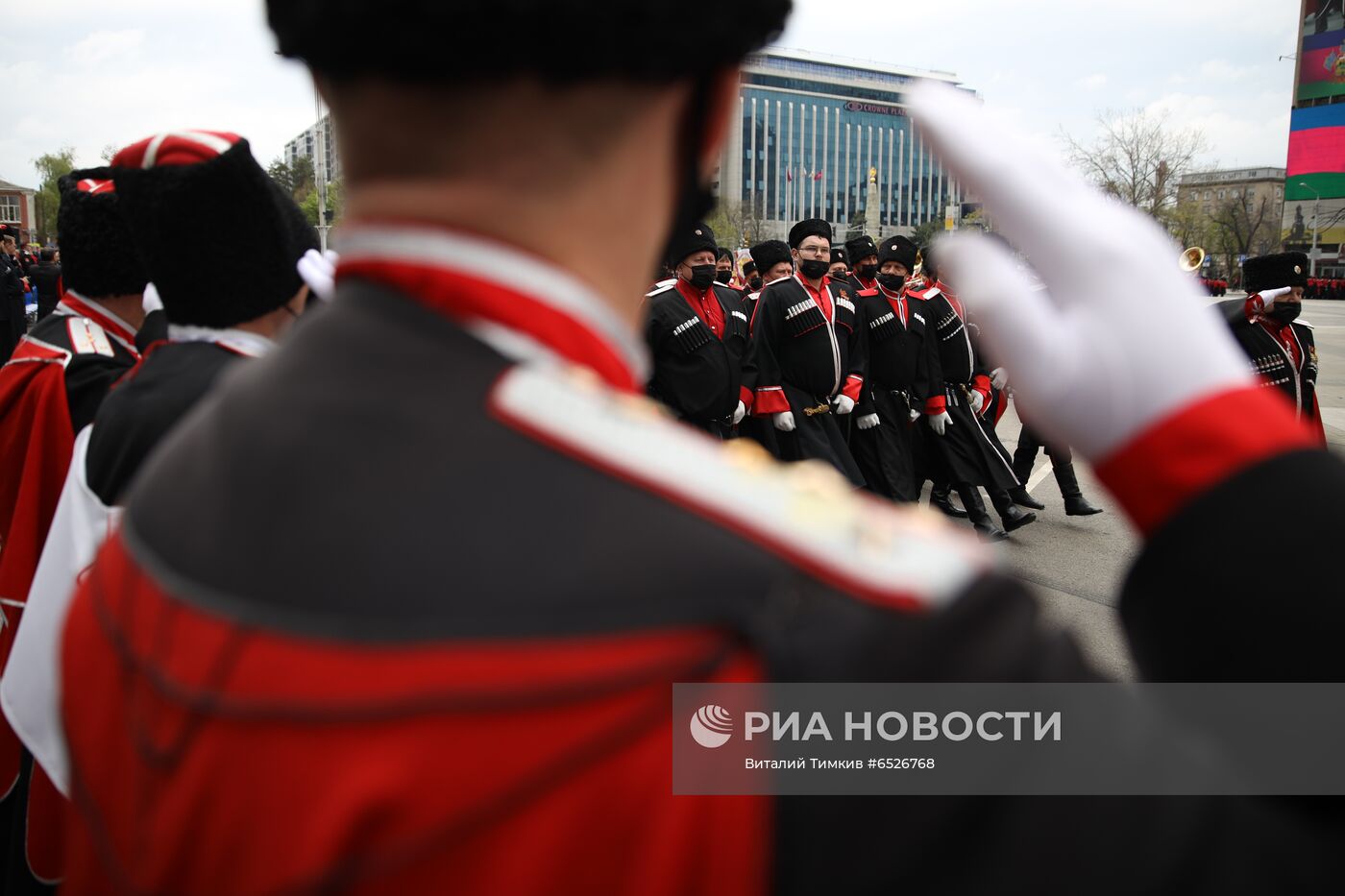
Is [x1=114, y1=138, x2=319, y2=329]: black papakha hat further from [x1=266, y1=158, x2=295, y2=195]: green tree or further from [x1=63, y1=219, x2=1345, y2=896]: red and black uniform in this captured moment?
[x1=266, y1=158, x2=295, y2=195]: green tree

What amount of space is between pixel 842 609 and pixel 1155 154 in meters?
32.1

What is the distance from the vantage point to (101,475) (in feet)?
6.32

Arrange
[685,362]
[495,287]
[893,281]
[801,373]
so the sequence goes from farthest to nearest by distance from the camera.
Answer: [893,281] → [801,373] → [685,362] → [495,287]

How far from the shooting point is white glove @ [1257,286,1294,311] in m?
6.05

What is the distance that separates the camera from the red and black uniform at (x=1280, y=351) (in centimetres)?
593

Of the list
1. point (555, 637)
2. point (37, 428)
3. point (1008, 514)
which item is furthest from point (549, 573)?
point (1008, 514)

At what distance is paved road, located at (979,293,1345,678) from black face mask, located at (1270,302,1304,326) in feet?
4.95

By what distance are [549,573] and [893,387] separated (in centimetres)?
766

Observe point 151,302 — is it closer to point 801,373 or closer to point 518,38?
point 518,38

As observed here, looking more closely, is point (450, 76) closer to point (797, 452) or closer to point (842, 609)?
point (842, 609)

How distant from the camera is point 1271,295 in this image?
6047 mm

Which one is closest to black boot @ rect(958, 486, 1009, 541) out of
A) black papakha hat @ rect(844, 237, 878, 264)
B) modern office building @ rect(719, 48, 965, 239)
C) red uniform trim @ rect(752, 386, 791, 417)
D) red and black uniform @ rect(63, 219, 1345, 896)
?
red uniform trim @ rect(752, 386, 791, 417)

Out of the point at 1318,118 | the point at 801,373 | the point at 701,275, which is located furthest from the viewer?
the point at 1318,118

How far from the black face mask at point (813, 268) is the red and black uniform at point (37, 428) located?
5.37 metres
